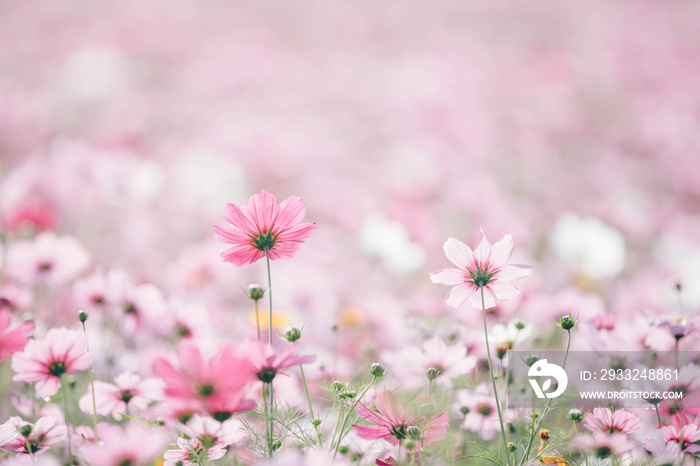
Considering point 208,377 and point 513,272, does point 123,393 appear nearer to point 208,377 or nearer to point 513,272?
point 208,377

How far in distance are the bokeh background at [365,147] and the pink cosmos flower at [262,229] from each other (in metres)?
0.26

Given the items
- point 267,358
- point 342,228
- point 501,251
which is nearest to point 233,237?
point 267,358

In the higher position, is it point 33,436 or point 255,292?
point 255,292

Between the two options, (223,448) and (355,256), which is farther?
(355,256)

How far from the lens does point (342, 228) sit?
5.13 ft

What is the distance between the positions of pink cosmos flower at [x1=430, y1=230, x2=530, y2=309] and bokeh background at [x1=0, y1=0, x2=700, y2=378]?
222 mm

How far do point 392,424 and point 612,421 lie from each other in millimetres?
200

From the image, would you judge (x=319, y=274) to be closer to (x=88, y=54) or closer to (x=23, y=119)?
(x=23, y=119)

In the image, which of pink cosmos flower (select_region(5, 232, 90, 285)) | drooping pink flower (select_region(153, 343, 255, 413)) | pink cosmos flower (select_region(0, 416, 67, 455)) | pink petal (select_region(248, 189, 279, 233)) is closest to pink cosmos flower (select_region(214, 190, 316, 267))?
pink petal (select_region(248, 189, 279, 233))

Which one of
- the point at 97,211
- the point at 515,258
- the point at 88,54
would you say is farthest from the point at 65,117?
the point at 515,258

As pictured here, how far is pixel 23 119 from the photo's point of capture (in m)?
1.67

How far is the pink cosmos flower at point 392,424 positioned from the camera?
0.43 m

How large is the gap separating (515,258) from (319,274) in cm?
42

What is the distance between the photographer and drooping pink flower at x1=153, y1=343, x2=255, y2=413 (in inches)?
13.7
